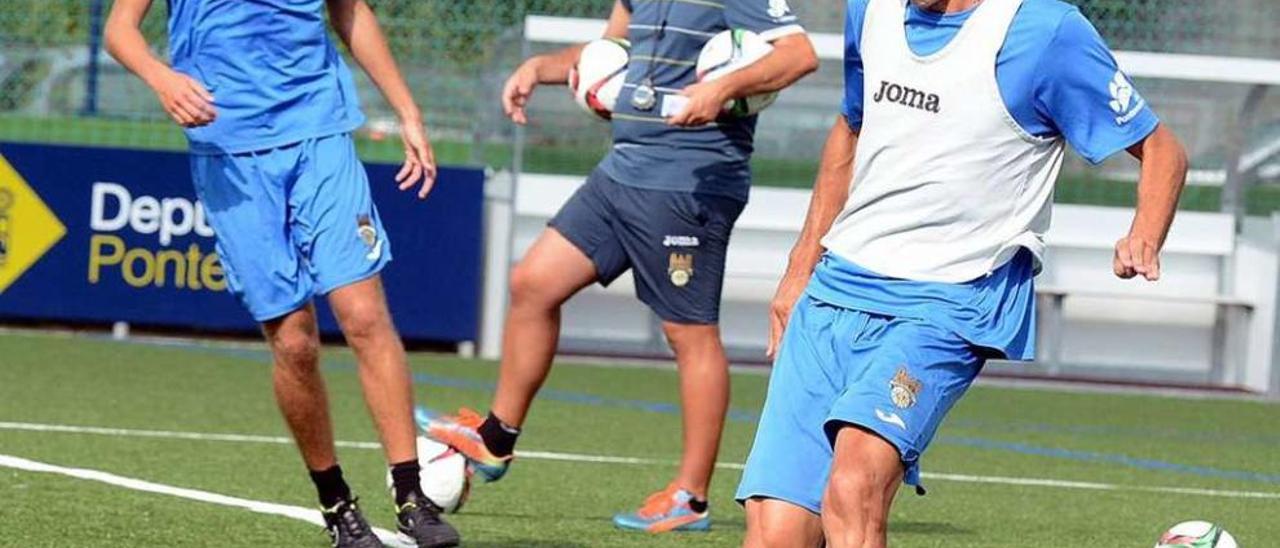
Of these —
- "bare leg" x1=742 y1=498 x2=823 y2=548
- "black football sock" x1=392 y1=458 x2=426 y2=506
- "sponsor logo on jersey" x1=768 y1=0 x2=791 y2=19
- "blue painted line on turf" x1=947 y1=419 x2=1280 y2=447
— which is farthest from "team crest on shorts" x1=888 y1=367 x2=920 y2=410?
"blue painted line on turf" x1=947 y1=419 x2=1280 y2=447

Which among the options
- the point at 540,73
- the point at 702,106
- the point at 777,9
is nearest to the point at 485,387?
the point at 540,73

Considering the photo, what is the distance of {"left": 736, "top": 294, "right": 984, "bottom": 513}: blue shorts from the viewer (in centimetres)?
521

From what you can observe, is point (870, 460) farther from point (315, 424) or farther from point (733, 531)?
point (733, 531)

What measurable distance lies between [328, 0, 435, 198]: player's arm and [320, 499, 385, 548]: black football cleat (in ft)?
2.77

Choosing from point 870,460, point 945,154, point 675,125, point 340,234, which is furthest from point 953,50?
point 675,125

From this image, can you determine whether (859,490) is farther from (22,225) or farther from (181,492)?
(22,225)

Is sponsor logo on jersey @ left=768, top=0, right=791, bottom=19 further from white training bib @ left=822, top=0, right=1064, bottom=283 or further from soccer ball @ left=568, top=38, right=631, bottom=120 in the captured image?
white training bib @ left=822, top=0, right=1064, bottom=283

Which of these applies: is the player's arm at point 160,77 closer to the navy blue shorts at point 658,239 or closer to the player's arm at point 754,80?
the player's arm at point 754,80

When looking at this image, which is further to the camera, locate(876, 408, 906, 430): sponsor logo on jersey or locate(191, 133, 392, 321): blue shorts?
locate(191, 133, 392, 321): blue shorts

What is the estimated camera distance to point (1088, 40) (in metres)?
5.23

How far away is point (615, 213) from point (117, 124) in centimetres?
741

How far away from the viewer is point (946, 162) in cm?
531

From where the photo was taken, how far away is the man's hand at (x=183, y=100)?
649 centimetres

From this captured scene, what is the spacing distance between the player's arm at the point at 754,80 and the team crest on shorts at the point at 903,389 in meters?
2.57
